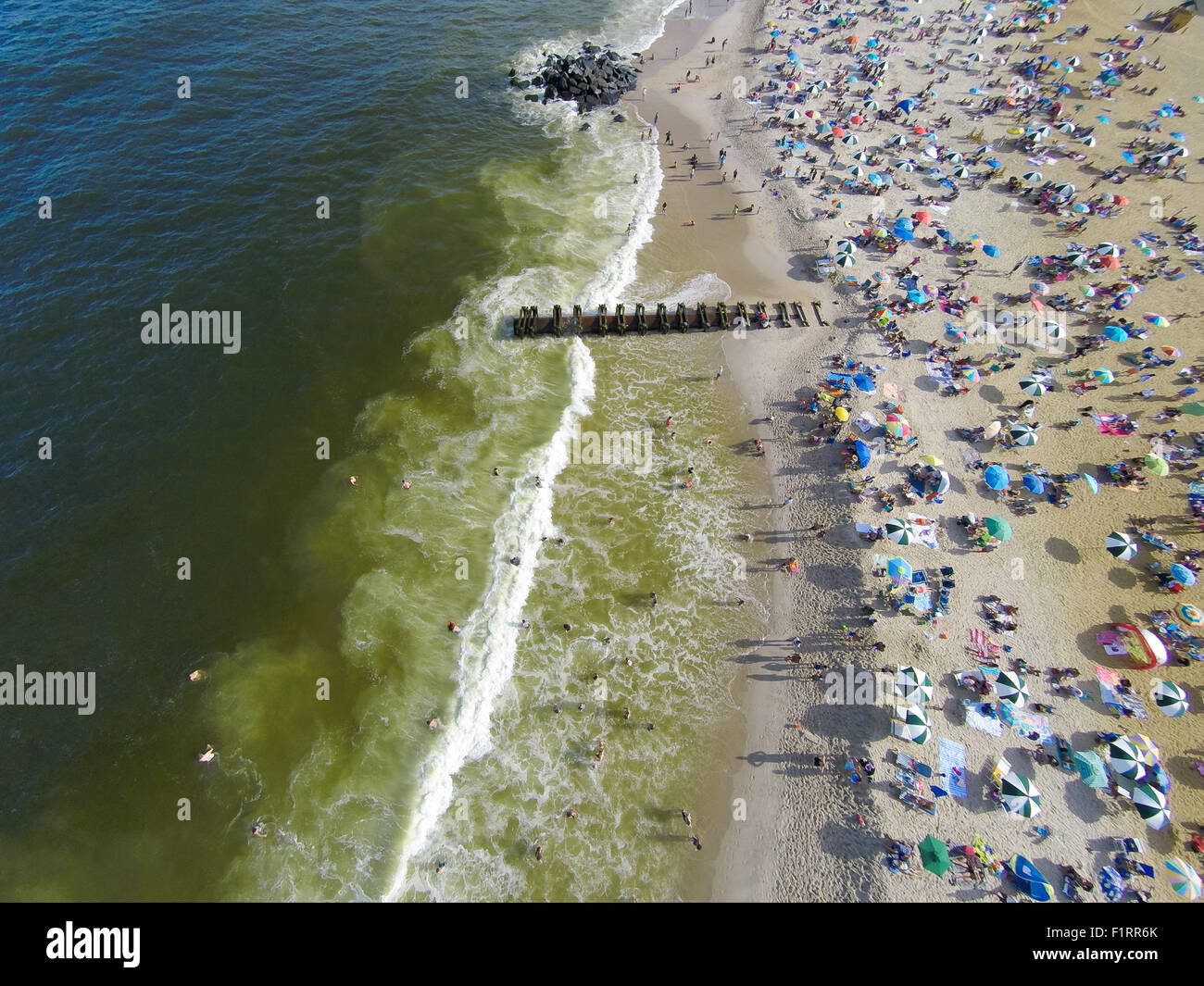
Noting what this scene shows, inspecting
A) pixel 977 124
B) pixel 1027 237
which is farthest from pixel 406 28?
pixel 1027 237

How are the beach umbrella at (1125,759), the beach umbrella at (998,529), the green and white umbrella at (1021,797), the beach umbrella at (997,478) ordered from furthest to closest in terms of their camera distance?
the beach umbrella at (997,478), the beach umbrella at (998,529), the beach umbrella at (1125,759), the green and white umbrella at (1021,797)

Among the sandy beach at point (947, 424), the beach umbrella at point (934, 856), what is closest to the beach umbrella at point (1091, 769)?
the sandy beach at point (947, 424)

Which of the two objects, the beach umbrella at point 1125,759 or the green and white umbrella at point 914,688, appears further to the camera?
the green and white umbrella at point 914,688

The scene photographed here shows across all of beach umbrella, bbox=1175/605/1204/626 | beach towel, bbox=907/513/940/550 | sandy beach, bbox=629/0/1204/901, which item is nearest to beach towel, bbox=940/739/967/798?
sandy beach, bbox=629/0/1204/901

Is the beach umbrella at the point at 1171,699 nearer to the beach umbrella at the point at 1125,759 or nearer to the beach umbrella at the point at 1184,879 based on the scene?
the beach umbrella at the point at 1125,759

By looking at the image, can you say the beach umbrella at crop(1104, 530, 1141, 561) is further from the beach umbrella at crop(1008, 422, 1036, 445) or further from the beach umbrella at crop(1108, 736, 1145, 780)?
the beach umbrella at crop(1108, 736, 1145, 780)
